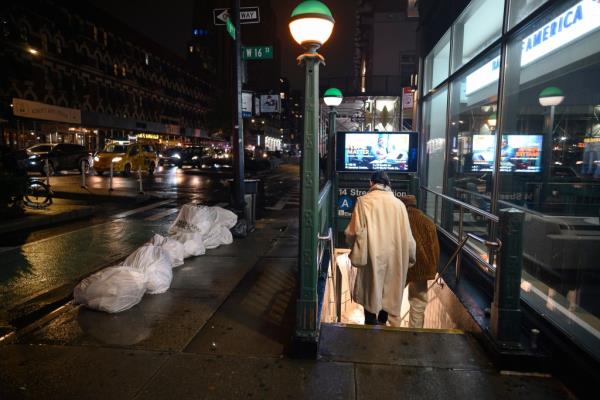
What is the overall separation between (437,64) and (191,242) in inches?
327

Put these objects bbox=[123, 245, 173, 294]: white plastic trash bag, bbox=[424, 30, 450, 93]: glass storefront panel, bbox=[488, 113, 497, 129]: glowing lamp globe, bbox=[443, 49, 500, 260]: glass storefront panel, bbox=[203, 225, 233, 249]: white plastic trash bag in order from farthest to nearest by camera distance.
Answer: bbox=[424, 30, 450, 93]: glass storefront panel
bbox=[488, 113, 497, 129]: glowing lamp globe
bbox=[443, 49, 500, 260]: glass storefront panel
bbox=[203, 225, 233, 249]: white plastic trash bag
bbox=[123, 245, 173, 294]: white plastic trash bag

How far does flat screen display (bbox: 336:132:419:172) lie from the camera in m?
9.05

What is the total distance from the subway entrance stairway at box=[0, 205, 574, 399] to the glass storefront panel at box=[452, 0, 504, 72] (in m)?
6.00

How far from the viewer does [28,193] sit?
1059 cm

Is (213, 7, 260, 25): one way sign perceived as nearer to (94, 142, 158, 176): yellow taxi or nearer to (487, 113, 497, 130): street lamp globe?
(487, 113, 497, 130): street lamp globe

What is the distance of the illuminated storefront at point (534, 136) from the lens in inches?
195

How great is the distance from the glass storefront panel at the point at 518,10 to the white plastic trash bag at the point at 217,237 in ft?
18.3

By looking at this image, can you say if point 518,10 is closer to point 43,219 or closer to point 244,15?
point 244,15

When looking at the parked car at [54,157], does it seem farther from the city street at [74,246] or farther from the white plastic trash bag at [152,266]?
the white plastic trash bag at [152,266]

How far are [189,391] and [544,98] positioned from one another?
315 inches

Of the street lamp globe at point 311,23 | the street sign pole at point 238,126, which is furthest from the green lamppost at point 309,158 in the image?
the street sign pole at point 238,126

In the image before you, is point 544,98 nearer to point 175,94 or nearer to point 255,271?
point 255,271

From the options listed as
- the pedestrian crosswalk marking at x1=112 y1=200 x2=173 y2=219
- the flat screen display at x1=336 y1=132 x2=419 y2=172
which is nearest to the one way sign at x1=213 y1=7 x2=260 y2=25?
the flat screen display at x1=336 y1=132 x2=419 y2=172

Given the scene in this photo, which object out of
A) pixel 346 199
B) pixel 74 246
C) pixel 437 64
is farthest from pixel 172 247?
pixel 437 64
